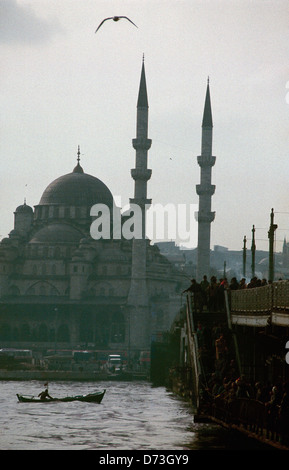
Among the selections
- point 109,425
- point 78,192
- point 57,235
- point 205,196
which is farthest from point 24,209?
point 109,425

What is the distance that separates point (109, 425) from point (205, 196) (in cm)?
7199

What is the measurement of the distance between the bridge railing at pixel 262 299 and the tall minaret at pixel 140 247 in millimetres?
71518

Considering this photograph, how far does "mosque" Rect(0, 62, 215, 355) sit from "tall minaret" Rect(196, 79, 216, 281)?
0.77ft

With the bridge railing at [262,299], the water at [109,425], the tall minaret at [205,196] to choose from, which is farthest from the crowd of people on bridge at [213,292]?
the tall minaret at [205,196]

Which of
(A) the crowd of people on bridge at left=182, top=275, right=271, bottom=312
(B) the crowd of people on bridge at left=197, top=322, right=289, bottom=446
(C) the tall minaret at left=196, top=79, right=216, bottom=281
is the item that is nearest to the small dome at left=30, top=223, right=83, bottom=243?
(C) the tall minaret at left=196, top=79, right=216, bottom=281

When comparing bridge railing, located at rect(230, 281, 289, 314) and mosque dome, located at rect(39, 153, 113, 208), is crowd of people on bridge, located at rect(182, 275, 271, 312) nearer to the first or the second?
bridge railing, located at rect(230, 281, 289, 314)

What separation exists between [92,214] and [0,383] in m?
66.8

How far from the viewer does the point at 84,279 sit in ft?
456

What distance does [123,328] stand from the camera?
13188cm

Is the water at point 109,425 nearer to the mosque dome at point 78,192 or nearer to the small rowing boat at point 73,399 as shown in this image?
the small rowing boat at point 73,399

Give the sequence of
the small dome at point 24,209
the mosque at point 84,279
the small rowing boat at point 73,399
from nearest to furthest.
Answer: the small rowing boat at point 73,399
the mosque at point 84,279
the small dome at point 24,209

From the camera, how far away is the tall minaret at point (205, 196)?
119250 millimetres

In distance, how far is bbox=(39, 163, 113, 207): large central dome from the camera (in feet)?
510
